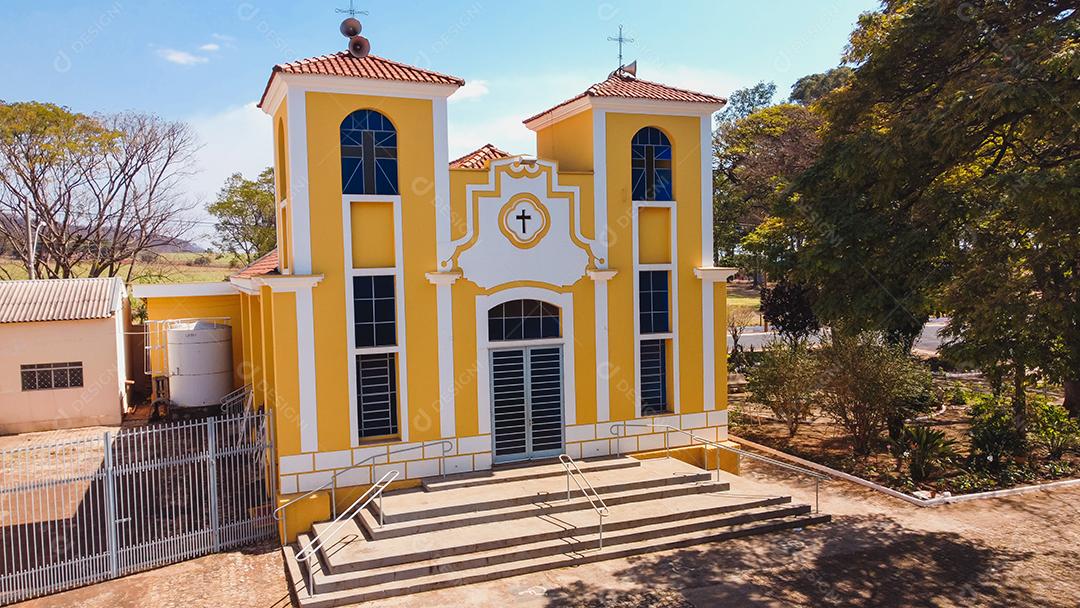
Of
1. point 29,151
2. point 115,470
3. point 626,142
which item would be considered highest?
point 29,151

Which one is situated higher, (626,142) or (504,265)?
(626,142)

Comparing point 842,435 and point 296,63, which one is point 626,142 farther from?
point 842,435

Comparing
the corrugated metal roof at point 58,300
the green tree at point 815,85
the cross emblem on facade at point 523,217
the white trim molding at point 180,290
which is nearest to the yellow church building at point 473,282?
the cross emblem on facade at point 523,217

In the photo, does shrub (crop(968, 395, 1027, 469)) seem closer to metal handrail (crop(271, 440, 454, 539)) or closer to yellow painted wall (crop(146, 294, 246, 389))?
metal handrail (crop(271, 440, 454, 539))

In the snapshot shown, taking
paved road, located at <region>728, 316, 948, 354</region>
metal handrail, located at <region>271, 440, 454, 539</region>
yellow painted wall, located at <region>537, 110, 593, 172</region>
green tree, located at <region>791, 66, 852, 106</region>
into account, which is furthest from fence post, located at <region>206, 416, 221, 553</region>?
green tree, located at <region>791, 66, 852, 106</region>

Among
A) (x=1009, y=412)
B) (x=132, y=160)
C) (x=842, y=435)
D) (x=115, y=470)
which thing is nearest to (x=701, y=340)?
(x=842, y=435)

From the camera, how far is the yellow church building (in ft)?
39.8

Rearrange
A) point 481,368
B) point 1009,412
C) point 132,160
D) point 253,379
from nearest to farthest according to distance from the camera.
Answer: point 481,368 → point 253,379 → point 1009,412 → point 132,160

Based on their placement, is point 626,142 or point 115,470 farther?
point 626,142

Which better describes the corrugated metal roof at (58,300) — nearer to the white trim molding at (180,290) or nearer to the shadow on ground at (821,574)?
the white trim molding at (180,290)

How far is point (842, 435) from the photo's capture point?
60.8 feet

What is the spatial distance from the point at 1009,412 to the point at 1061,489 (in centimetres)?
378

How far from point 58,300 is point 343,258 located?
14202 millimetres

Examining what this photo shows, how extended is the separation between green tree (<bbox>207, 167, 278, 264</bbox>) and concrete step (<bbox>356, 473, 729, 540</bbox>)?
30.7 metres
